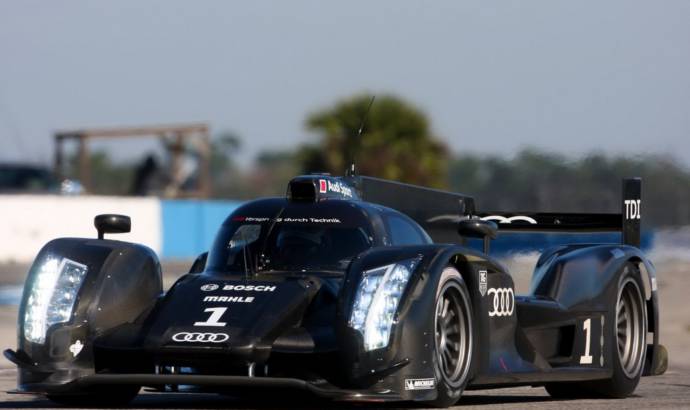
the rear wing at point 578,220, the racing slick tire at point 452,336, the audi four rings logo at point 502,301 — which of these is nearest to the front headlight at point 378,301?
the racing slick tire at point 452,336

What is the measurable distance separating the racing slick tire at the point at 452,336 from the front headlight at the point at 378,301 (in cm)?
23

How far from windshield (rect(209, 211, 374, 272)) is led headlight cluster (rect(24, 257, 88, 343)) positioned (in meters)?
1.01

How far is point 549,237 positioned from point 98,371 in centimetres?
416

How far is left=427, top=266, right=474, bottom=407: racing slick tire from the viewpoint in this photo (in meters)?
7.52

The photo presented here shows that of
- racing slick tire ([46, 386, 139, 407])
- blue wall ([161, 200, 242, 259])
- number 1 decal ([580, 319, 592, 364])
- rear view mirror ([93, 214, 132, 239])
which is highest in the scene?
rear view mirror ([93, 214, 132, 239])

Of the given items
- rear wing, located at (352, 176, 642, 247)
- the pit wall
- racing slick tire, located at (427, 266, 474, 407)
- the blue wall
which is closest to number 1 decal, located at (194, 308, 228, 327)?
racing slick tire, located at (427, 266, 474, 407)

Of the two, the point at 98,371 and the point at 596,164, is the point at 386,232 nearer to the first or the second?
the point at 98,371

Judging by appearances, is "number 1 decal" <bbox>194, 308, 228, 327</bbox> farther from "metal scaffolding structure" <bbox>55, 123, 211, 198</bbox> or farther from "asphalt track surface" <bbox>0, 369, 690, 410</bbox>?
"metal scaffolding structure" <bbox>55, 123, 211, 198</bbox>

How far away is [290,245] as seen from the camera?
28.1ft

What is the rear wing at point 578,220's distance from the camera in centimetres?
1066

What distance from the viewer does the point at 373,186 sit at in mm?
9875

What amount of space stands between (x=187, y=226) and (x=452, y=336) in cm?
2661

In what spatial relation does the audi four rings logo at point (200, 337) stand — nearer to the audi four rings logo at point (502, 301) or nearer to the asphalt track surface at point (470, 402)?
the asphalt track surface at point (470, 402)

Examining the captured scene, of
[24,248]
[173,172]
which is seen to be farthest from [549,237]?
[173,172]
